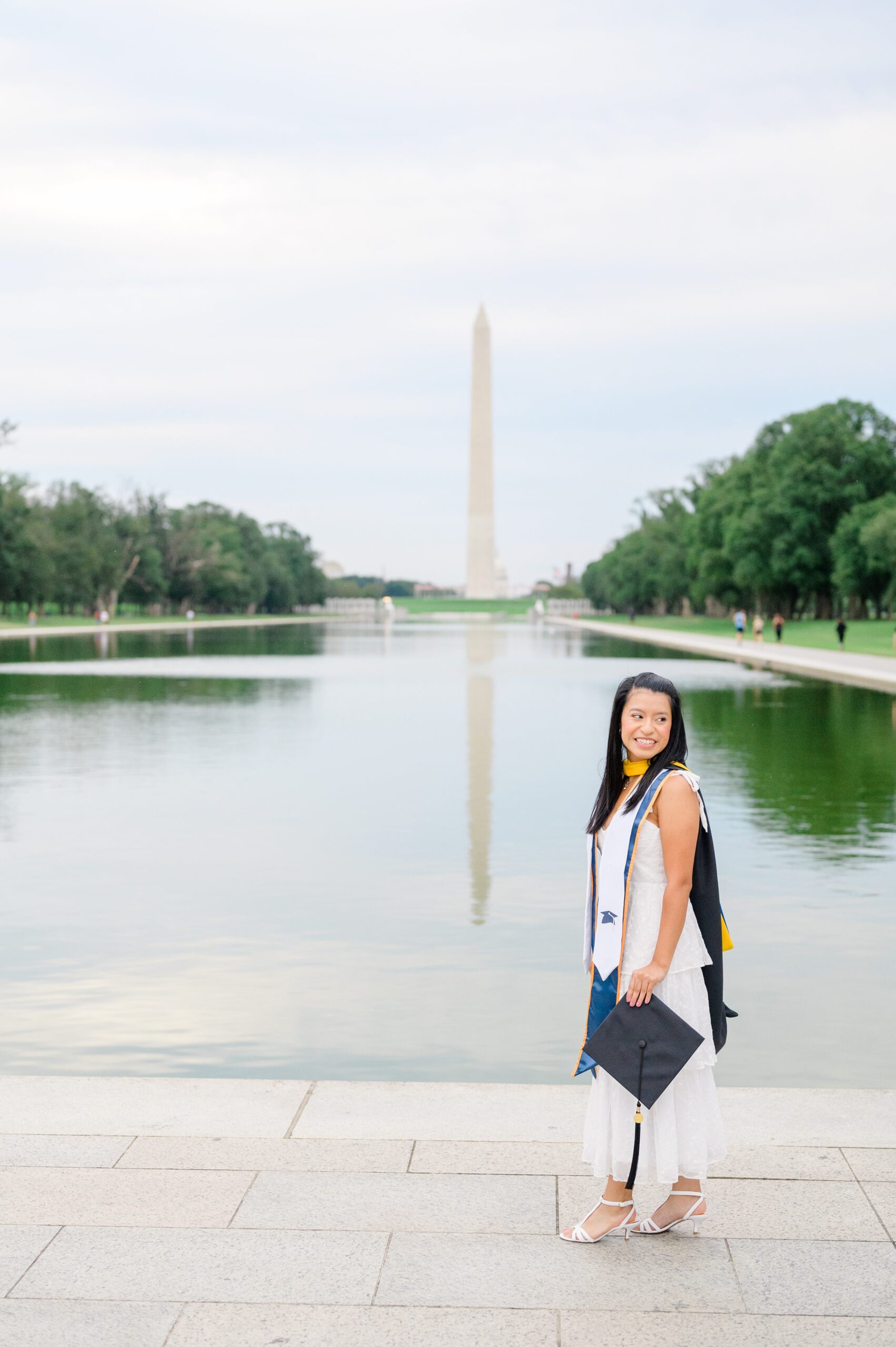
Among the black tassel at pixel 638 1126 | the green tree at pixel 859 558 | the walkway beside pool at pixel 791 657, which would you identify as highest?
the green tree at pixel 859 558

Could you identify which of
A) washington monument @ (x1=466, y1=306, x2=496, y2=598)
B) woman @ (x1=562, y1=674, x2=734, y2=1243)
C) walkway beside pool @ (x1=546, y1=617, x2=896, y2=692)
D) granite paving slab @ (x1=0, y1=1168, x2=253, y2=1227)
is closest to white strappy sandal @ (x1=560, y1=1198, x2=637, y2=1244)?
woman @ (x1=562, y1=674, x2=734, y2=1243)

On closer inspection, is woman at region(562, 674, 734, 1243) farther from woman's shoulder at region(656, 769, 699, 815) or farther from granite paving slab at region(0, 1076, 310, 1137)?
granite paving slab at region(0, 1076, 310, 1137)

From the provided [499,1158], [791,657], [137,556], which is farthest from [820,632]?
[499,1158]

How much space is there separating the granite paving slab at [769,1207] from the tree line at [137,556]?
8561cm

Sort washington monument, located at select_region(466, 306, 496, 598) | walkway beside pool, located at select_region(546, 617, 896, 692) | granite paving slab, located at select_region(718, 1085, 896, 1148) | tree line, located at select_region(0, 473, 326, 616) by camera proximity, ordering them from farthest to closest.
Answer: washington monument, located at select_region(466, 306, 496, 598), tree line, located at select_region(0, 473, 326, 616), walkway beside pool, located at select_region(546, 617, 896, 692), granite paving slab, located at select_region(718, 1085, 896, 1148)

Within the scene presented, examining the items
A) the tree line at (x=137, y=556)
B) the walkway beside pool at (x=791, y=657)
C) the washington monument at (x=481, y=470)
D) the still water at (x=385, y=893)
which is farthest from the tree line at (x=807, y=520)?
the still water at (x=385, y=893)

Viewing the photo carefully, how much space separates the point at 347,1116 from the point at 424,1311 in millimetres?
1380

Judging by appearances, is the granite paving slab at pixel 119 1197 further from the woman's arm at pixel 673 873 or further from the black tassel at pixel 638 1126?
the woman's arm at pixel 673 873

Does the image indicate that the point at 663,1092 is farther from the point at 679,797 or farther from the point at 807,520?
the point at 807,520

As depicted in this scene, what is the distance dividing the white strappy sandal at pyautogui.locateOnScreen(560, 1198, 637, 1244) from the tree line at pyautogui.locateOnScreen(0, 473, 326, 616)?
8580 centimetres

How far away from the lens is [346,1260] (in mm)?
3809

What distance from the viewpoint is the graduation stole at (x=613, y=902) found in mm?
4047

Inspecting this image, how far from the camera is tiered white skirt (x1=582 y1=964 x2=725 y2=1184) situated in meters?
4.04

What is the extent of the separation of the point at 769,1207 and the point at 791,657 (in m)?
41.7
